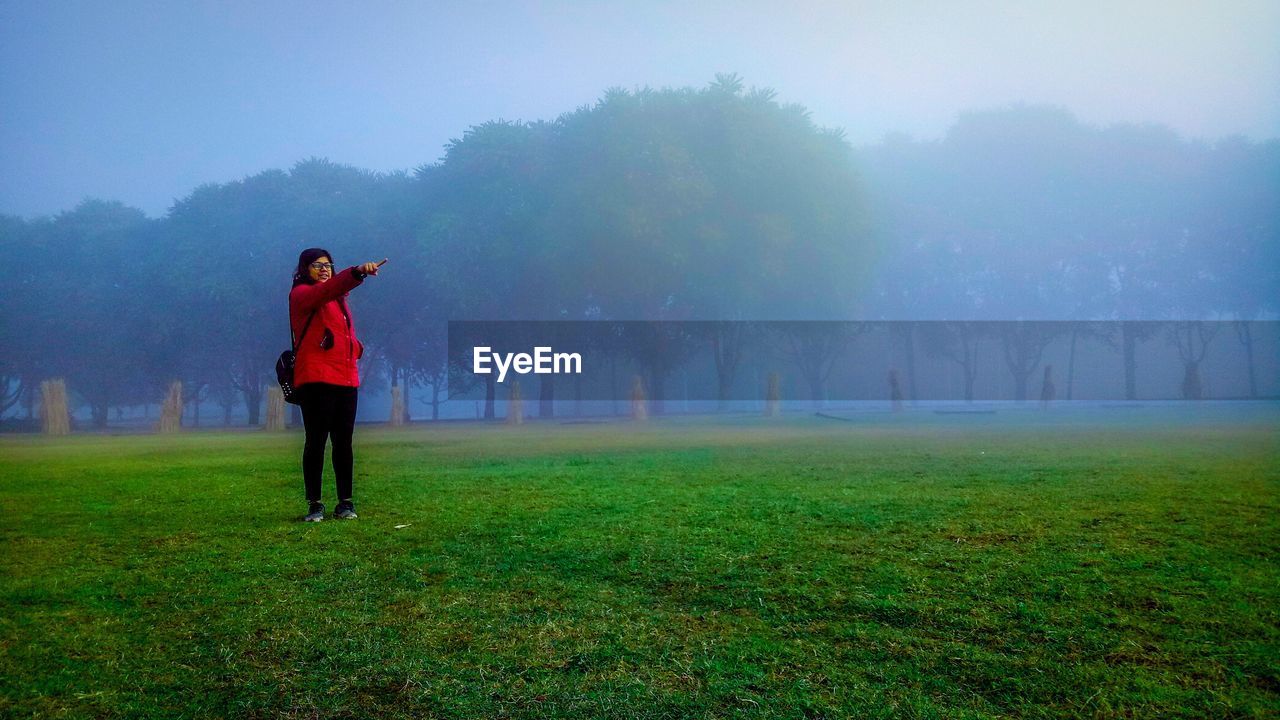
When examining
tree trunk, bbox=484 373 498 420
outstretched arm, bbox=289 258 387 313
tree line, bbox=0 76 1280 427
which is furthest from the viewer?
tree trunk, bbox=484 373 498 420

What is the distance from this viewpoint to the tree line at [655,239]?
1437 inches

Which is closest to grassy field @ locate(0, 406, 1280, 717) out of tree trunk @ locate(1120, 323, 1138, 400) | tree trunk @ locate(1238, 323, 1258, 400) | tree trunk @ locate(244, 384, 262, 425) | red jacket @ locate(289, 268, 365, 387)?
red jacket @ locate(289, 268, 365, 387)

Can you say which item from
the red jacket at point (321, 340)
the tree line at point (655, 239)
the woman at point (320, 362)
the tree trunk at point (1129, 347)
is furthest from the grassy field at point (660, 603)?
the tree trunk at point (1129, 347)

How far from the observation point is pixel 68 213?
161 feet

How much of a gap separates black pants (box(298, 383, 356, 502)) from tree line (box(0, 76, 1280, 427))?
2789 cm

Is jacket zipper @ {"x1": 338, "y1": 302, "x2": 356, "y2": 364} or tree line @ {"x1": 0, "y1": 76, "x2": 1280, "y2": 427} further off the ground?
tree line @ {"x1": 0, "y1": 76, "x2": 1280, "y2": 427}

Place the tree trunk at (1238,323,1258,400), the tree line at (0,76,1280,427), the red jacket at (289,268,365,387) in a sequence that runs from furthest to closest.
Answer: the tree trunk at (1238,323,1258,400), the tree line at (0,76,1280,427), the red jacket at (289,268,365,387)

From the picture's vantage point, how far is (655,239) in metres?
35.0

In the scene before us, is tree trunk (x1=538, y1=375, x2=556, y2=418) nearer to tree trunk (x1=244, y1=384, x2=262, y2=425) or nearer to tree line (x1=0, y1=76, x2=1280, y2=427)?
tree line (x1=0, y1=76, x2=1280, y2=427)

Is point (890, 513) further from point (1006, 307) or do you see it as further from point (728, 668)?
point (1006, 307)
